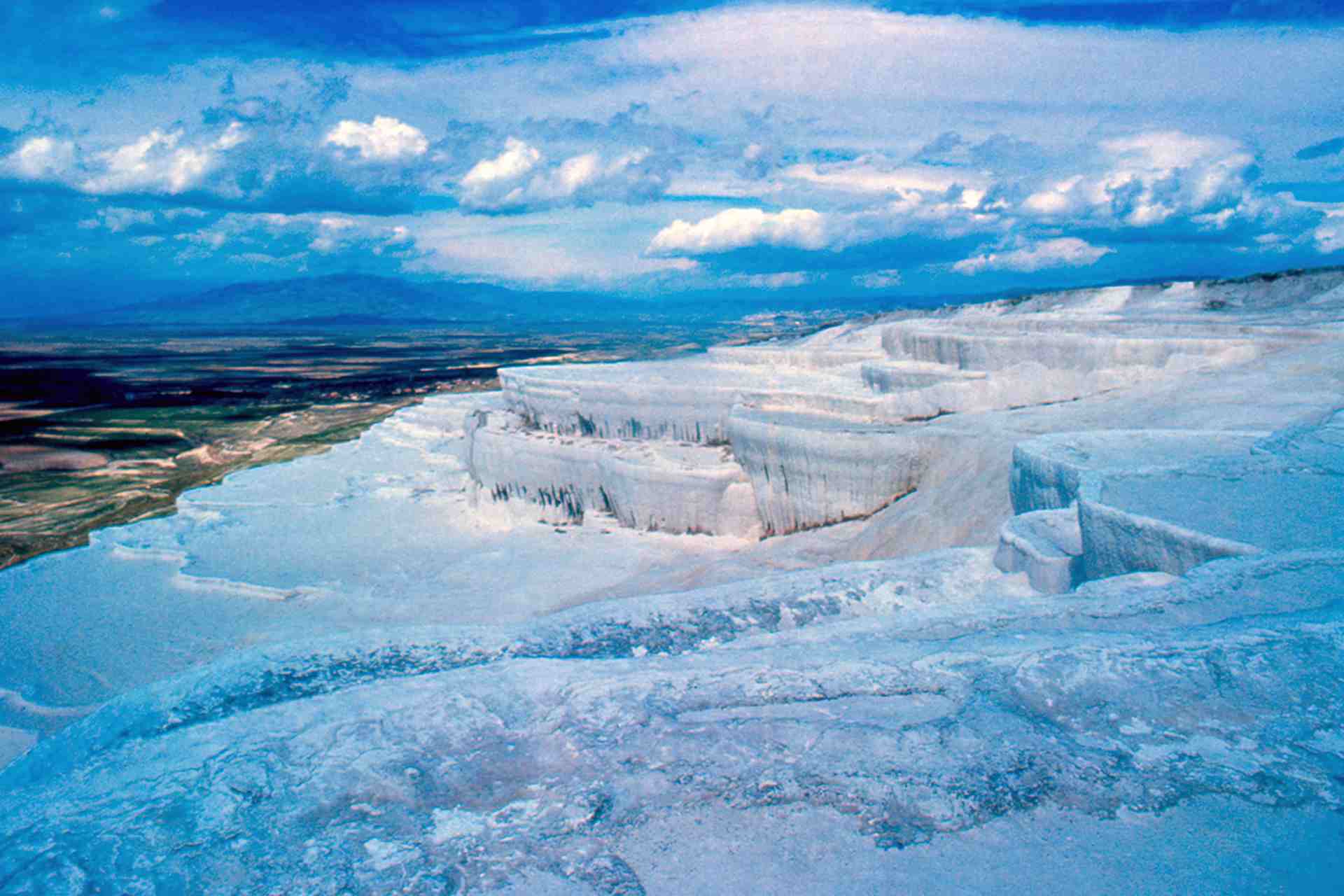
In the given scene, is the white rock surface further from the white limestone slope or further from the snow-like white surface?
the snow-like white surface

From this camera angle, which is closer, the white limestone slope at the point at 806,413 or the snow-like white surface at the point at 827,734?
the snow-like white surface at the point at 827,734

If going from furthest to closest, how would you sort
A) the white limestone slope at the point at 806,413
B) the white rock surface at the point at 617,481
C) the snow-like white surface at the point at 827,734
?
the white rock surface at the point at 617,481
the white limestone slope at the point at 806,413
the snow-like white surface at the point at 827,734

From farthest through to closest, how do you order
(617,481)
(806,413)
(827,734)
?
(617,481) → (806,413) → (827,734)

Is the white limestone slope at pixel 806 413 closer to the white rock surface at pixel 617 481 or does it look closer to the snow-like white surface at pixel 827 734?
the white rock surface at pixel 617 481

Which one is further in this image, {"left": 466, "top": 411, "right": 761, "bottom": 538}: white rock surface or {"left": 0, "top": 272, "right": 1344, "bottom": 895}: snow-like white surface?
{"left": 466, "top": 411, "right": 761, "bottom": 538}: white rock surface

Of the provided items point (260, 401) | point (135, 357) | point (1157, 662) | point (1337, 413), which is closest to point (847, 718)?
point (1157, 662)

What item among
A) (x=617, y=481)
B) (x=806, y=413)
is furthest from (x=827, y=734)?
(x=617, y=481)

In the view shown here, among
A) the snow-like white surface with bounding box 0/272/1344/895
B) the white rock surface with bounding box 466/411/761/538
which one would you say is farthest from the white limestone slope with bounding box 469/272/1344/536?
the snow-like white surface with bounding box 0/272/1344/895

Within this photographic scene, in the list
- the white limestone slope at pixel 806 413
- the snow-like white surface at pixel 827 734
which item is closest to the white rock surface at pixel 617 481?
the white limestone slope at pixel 806 413

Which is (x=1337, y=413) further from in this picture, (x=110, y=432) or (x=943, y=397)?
(x=110, y=432)

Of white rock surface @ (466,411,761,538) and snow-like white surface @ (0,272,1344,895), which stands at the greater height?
snow-like white surface @ (0,272,1344,895)

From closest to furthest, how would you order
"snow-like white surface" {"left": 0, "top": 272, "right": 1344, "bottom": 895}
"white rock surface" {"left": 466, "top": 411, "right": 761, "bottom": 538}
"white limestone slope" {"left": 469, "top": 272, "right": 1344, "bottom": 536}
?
"snow-like white surface" {"left": 0, "top": 272, "right": 1344, "bottom": 895}, "white limestone slope" {"left": 469, "top": 272, "right": 1344, "bottom": 536}, "white rock surface" {"left": 466, "top": 411, "right": 761, "bottom": 538}

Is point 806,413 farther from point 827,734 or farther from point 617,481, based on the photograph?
point 827,734

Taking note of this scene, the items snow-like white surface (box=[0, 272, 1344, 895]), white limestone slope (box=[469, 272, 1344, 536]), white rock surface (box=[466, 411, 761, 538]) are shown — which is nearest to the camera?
snow-like white surface (box=[0, 272, 1344, 895])
